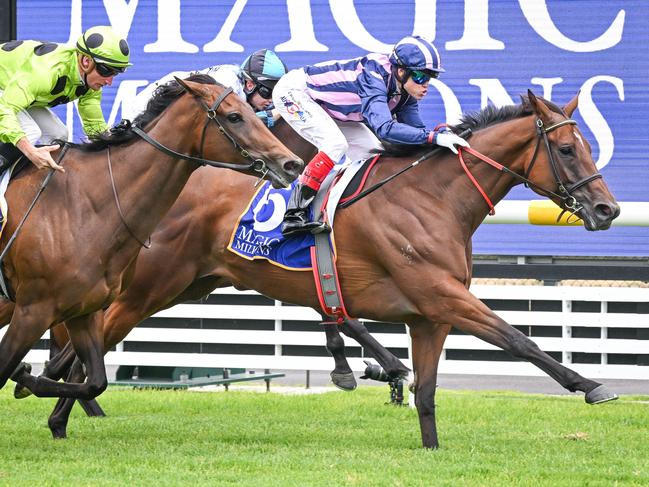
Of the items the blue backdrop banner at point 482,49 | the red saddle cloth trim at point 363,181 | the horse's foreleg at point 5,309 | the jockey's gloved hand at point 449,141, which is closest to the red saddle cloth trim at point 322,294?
the red saddle cloth trim at point 363,181

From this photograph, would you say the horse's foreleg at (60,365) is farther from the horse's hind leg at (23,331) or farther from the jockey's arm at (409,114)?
the jockey's arm at (409,114)

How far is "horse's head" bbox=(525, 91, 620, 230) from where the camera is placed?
6293mm

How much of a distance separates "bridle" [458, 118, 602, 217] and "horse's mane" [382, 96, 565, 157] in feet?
0.64

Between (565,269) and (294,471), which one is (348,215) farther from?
(565,269)

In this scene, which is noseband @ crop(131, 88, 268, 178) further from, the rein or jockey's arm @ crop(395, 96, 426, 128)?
jockey's arm @ crop(395, 96, 426, 128)

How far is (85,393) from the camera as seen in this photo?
6.09m

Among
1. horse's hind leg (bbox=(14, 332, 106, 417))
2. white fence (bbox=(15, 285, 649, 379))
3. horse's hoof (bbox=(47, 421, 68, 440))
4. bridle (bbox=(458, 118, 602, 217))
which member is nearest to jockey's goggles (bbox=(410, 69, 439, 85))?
bridle (bbox=(458, 118, 602, 217))

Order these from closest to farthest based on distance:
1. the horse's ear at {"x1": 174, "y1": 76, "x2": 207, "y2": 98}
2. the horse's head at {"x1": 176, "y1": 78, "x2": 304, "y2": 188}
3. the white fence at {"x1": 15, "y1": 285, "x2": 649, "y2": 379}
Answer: the horse's head at {"x1": 176, "y1": 78, "x2": 304, "y2": 188} < the horse's ear at {"x1": 174, "y1": 76, "x2": 207, "y2": 98} < the white fence at {"x1": 15, "y1": 285, "x2": 649, "y2": 379}

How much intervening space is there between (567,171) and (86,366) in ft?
9.15

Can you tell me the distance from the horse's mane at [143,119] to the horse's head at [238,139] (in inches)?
6.1

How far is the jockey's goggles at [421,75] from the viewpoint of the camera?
6.59 meters

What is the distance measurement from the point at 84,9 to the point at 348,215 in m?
6.19

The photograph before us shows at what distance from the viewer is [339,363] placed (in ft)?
26.3

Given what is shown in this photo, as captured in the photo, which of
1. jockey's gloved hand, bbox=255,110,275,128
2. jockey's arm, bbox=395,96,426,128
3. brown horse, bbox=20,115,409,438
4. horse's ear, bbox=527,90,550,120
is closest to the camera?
horse's ear, bbox=527,90,550,120
